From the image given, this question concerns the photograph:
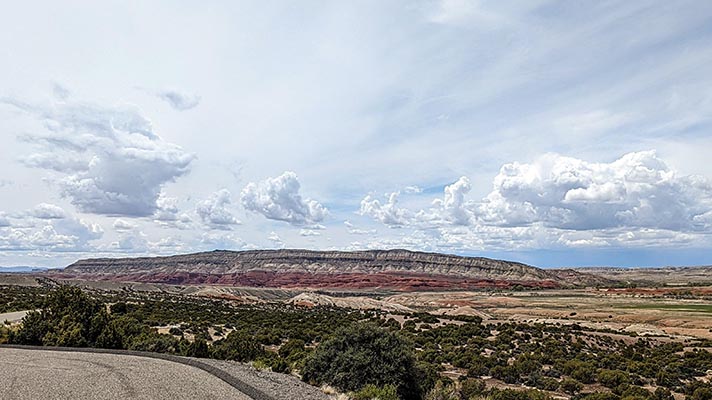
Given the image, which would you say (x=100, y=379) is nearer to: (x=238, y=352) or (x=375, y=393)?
(x=375, y=393)

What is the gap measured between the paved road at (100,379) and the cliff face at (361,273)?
12888 cm

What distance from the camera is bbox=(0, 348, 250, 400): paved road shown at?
13.3 m

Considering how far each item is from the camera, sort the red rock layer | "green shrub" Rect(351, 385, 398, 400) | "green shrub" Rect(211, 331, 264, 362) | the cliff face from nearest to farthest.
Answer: "green shrub" Rect(351, 385, 398, 400) < "green shrub" Rect(211, 331, 264, 362) < the red rock layer < the cliff face

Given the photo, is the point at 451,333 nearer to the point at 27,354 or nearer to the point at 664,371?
the point at 664,371

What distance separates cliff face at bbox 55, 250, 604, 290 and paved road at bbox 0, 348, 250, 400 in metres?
129

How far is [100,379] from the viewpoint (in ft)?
49.4

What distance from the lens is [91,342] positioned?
24.0 m

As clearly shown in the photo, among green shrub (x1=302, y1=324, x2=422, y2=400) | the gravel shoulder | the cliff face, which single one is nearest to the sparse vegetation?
green shrub (x1=302, y1=324, x2=422, y2=400)

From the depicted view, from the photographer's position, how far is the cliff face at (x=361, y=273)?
157 metres

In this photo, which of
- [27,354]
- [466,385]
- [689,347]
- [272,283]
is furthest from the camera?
[272,283]

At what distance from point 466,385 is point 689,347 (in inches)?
1051

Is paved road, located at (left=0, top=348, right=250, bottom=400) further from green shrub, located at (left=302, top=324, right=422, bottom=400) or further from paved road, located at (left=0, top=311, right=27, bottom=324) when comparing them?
paved road, located at (left=0, top=311, right=27, bottom=324)

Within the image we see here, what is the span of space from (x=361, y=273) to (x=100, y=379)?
556 ft

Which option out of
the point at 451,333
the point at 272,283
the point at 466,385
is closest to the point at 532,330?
the point at 451,333
